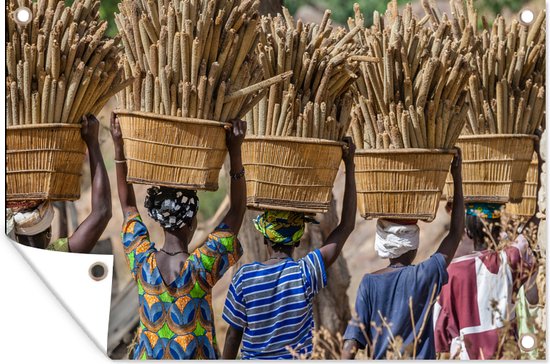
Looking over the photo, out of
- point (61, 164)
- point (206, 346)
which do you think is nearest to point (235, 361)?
point (206, 346)

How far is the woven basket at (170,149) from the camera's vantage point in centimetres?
410

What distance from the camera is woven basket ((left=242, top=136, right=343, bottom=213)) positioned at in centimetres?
434

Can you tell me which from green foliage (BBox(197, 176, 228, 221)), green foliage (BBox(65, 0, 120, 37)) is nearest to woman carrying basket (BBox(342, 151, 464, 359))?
green foliage (BBox(65, 0, 120, 37))

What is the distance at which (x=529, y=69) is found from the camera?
5.06m

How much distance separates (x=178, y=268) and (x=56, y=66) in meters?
0.87

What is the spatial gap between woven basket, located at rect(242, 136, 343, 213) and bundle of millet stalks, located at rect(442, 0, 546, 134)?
3.02 feet

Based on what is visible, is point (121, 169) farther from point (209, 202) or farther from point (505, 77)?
point (209, 202)

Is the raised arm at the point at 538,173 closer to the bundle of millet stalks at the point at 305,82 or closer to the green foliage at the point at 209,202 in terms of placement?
the bundle of millet stalks at the point at 305,82

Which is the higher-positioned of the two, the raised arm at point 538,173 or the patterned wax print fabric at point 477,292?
the raised arm at point 538,173

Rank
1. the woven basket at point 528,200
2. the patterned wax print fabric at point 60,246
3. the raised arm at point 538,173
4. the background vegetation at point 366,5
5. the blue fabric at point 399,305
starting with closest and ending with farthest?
the patterned wax print fabric at point 60,246
the blue fabric at point 399,305
the background vegetation at point 366,5
the raised arm at point 538,173
the woven basket at point 528,200

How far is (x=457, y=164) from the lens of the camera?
4.63m

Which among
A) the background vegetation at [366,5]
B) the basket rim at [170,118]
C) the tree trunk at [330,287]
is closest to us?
the basket rim at [170,118]

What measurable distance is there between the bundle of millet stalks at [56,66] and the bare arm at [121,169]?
129 mm

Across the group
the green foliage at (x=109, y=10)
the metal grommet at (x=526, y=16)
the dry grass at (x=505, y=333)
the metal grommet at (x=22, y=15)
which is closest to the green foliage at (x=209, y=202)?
the green foliage at (x=109, y=10)
